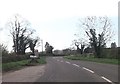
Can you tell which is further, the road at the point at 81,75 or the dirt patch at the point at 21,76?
the dirt patch at the point at 21,76

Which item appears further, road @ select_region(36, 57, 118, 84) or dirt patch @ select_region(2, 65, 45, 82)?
dirt patch @ select_region(2, 65, 45, 82)

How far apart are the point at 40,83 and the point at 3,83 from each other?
2.00 metres

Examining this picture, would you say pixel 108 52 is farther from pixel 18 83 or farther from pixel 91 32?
pixel 18 83

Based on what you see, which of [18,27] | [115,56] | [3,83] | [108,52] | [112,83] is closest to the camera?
[112,83]

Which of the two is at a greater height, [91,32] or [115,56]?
[91,32]

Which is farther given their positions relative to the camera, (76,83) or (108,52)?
(108,52)

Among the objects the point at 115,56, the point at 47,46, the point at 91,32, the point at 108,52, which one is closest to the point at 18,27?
the point at 91,32

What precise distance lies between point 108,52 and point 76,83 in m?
52.4

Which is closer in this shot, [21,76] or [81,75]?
[81,75]

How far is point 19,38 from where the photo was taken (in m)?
103

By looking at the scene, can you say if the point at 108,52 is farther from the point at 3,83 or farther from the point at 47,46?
the point at 47,46

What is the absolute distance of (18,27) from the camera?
333 ft

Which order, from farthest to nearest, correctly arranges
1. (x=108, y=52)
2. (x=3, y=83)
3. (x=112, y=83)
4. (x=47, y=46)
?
(x=47, y=46)
(x=108, y=52)
(x=3, y=83)
(x=112, y=83)

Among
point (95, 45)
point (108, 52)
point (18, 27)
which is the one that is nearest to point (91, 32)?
point (95, 45)
